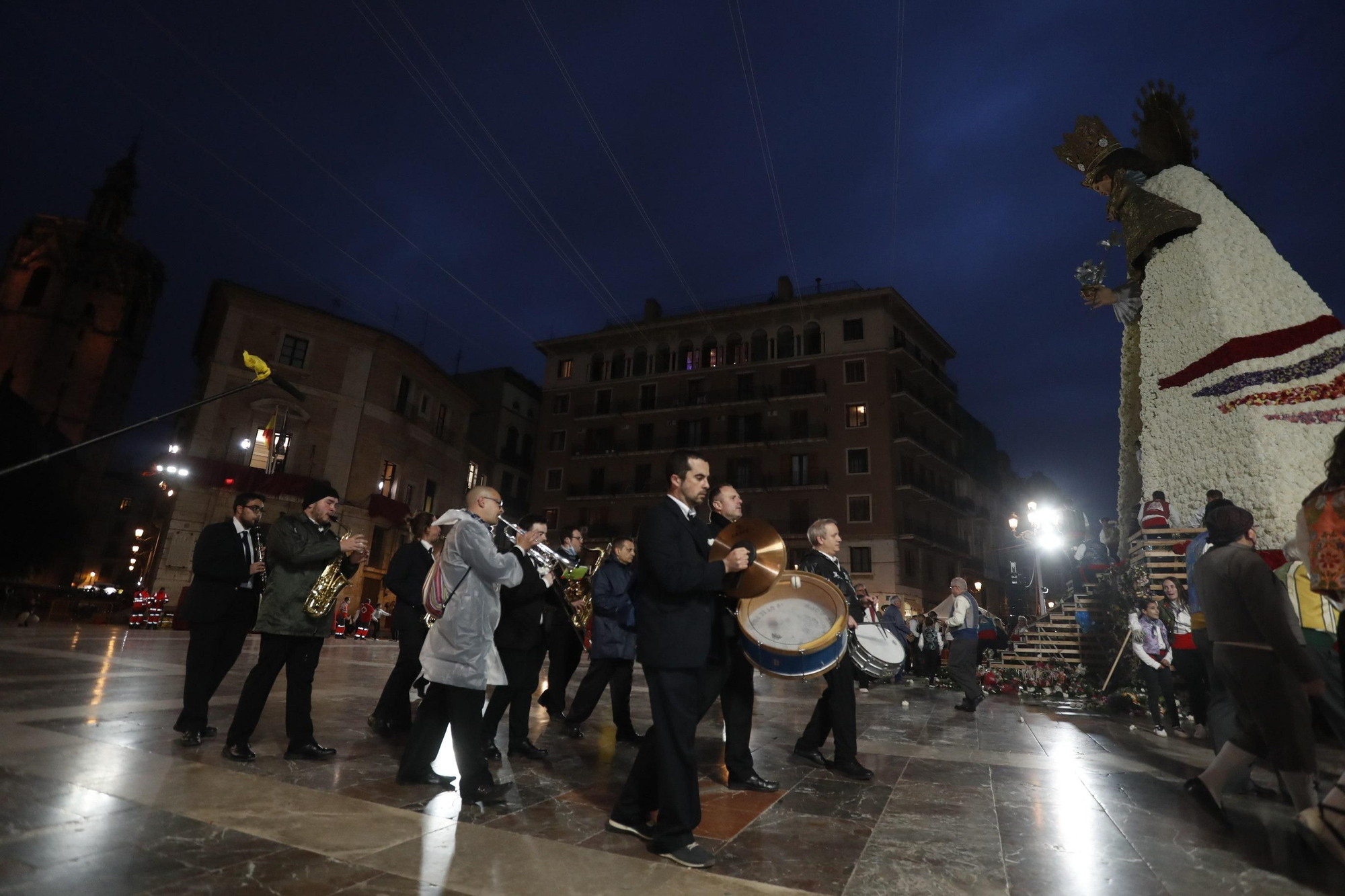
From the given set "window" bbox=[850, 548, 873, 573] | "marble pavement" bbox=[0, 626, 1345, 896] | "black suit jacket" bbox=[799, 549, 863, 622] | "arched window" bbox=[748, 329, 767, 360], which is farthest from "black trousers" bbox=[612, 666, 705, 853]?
"arched window" bbox=[748, 329, 767, 360]

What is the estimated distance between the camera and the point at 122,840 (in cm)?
250

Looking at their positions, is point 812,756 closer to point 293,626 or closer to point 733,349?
point 293,626

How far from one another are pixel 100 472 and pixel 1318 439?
69597 millimetres

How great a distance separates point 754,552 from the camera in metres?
3.38

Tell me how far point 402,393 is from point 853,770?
30554mm

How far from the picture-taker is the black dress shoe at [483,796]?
3346 millimetres

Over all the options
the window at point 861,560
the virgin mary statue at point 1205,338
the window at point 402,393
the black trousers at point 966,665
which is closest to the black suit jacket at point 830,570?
the black trousers at point 966,665

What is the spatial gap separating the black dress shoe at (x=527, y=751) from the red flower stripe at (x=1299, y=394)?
9.02 metres

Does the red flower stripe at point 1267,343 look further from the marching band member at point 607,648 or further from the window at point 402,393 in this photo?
the window at point 402,393

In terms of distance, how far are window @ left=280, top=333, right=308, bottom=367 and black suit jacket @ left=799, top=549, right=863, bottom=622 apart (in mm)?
28747

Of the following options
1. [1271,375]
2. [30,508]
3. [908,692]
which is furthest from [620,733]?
[30,508]

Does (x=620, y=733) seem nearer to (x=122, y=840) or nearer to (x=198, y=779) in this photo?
(x=198, y=779)

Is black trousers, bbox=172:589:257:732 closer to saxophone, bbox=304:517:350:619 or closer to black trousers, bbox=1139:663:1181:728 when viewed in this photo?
saxophone, bbox=304:517:350:619

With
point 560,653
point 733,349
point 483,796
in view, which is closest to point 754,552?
point 483,796
